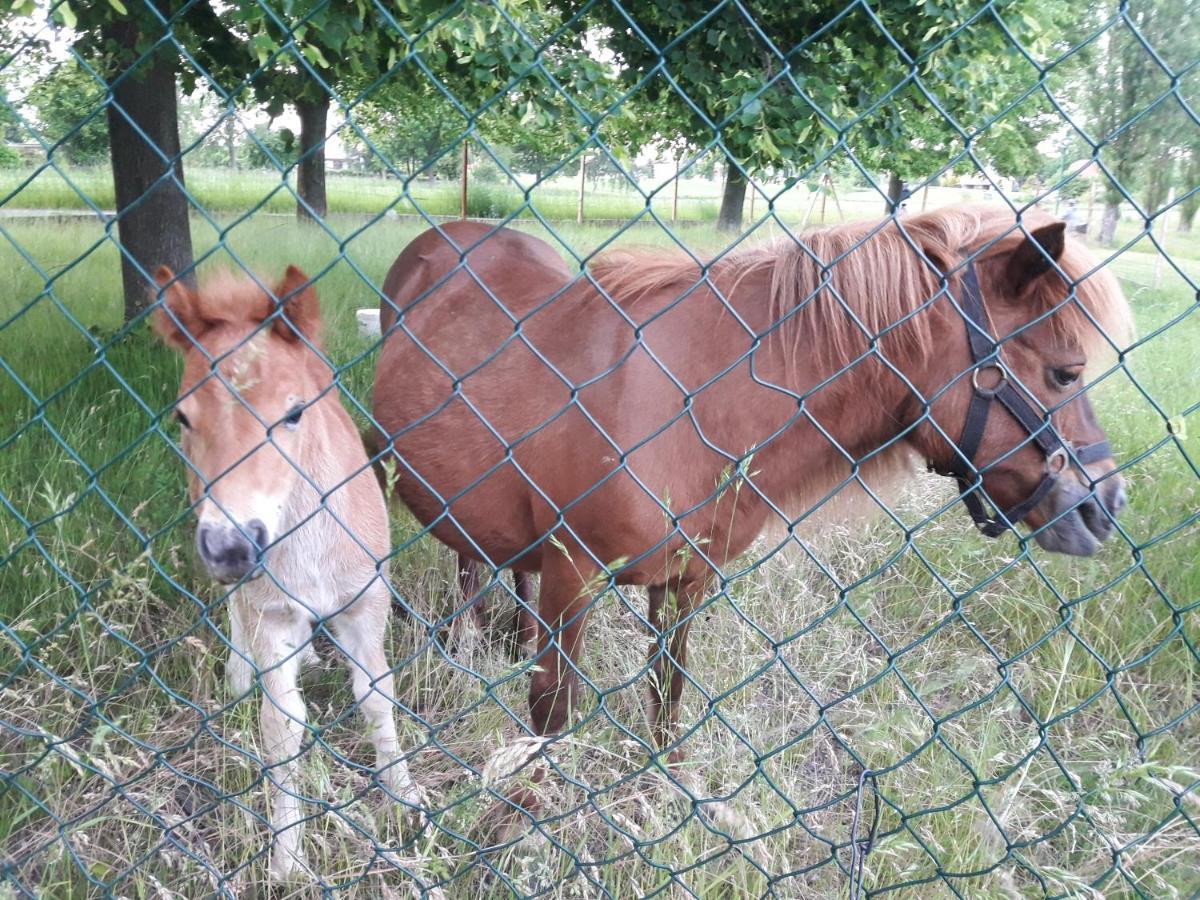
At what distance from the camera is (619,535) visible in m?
2.37

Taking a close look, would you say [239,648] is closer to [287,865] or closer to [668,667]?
[287,865]

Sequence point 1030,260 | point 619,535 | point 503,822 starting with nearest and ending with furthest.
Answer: point 1030,260
point 619,535
point 503,822

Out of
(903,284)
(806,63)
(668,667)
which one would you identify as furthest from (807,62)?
(668,667)

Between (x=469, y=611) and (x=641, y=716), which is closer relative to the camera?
(x=641, y=716)

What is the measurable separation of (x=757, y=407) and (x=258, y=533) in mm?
1298

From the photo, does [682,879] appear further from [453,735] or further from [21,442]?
[21,442]

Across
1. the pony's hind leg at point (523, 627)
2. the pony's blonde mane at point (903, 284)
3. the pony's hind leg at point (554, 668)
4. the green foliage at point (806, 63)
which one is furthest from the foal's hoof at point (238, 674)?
the green foliage at point (806, 63)

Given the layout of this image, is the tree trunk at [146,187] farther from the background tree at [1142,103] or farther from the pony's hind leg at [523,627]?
the background tree at [1142,103]

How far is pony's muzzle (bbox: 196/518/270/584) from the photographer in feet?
6.26

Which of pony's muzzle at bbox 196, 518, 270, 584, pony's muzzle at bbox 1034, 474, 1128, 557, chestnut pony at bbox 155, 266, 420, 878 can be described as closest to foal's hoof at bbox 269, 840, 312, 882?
chestnut pony at bbox 155, 266, 420, 878

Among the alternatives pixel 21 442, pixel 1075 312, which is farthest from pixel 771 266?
pixel 21 442

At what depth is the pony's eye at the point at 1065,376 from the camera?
2.13m

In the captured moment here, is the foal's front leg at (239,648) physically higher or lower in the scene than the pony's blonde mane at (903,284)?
higher

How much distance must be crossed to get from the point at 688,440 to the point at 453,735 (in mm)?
1200
